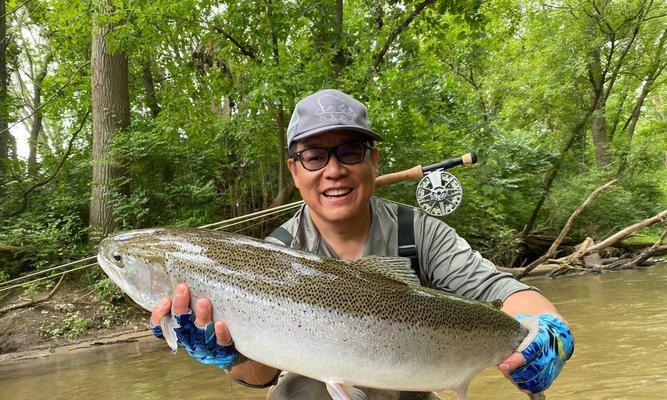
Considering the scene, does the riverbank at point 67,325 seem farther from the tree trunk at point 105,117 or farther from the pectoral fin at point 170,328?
the pectoral fin at point 170,328

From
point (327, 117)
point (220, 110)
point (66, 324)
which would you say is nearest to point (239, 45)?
point (220, 110)

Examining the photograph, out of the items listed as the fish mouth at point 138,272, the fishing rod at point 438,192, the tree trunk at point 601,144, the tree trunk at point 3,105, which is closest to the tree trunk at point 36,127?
the tree trunk at point 3,105

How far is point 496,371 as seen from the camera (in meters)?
4.61

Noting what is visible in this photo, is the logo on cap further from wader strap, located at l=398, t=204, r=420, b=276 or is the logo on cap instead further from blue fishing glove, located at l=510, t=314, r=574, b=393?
blue fishing glove, located at l=510, t=314, r=574, b=393

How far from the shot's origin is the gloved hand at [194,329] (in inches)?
75.9

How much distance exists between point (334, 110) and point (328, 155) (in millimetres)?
234

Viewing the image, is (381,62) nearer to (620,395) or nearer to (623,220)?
(620,395)

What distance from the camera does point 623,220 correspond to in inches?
572

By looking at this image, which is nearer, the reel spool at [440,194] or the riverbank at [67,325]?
the reel spool at [440,194]

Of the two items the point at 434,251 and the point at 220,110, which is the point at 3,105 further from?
the point at 434,251

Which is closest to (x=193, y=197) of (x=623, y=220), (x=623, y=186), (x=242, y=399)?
(x=242, y=399)

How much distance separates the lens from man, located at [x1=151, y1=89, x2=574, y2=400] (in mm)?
2332

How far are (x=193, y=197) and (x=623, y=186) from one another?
48.6 ft

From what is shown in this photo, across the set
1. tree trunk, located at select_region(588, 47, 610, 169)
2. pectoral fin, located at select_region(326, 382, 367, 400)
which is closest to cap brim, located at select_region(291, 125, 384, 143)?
pectoral fin, located at select_region(326, 382, 367, 400)
